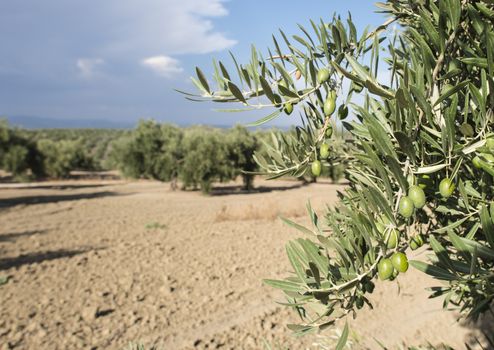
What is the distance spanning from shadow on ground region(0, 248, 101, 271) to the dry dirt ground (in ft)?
0.09

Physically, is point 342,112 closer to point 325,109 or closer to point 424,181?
point 325,109

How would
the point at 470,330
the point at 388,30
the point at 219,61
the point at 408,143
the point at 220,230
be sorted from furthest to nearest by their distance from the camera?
the point at 220,230 → the point at 470,330 → the point at 388,30 → the point at 219,61 → the point at 408,143

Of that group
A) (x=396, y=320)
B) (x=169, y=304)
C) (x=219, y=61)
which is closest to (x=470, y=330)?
(x=396, y=320)

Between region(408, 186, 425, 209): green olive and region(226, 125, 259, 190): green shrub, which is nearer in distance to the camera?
region(408, 186, 425, 209): green olive

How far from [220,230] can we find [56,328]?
24.6 feet

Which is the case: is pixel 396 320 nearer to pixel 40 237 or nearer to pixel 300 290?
pixel 300 290

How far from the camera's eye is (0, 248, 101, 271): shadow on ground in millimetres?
8658

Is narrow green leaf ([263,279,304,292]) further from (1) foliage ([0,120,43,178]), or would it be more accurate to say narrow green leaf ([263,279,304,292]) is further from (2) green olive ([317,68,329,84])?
(1) foliage ([0,120,43,178])

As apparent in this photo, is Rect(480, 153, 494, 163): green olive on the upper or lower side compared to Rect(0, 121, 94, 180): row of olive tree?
upper

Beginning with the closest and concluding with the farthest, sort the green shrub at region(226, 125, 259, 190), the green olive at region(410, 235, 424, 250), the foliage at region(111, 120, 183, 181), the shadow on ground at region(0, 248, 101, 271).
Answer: the green olive at region(410, 235, 424, 250) → the shadow on ground at region(0, 248, 101, 271) → the foliage at region(111, 120, 183, 181) → the green shrub at region(226, 125, 259, 190)

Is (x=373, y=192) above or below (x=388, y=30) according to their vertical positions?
below

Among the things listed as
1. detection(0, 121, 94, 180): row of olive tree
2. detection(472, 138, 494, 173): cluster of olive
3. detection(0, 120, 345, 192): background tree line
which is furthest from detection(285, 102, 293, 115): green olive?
detection(0, 121, 94, 180): row of olive tree

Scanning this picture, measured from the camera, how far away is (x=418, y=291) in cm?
670

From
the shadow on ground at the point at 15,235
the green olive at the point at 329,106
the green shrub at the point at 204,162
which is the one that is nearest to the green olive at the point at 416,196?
the green olive at the point at 329,106
